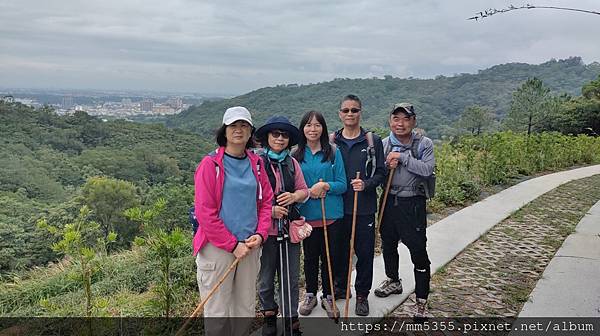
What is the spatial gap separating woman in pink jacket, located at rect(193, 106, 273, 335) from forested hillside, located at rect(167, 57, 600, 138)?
56122 mm

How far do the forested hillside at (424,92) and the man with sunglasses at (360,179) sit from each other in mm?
55259

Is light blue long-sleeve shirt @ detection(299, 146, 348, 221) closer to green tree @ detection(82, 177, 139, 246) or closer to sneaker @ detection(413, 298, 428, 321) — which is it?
sneaker @ detection(413, 298, 428, 321)

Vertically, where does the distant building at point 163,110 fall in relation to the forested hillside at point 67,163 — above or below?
above

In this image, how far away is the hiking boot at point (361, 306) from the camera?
3.47m

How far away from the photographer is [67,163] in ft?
132

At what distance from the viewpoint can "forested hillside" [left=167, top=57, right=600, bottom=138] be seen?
213 ft

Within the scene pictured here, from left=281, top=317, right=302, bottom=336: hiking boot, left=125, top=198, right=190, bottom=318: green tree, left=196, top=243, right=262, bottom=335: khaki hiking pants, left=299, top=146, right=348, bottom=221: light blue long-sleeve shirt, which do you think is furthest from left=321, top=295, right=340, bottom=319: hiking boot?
left=125, top=198, right=190, bottom=318: green tree

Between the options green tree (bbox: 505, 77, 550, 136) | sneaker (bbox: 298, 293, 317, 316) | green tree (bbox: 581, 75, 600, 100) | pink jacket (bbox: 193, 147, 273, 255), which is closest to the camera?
pink jacket (bbox: 193, 147, 273, 255)

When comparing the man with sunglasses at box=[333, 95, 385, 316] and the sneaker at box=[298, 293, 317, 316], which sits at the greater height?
the man with sunglasses at box=[333, 95, 385, 316]

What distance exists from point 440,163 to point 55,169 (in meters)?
37.4

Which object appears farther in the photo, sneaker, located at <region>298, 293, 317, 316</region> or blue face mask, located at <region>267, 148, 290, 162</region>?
sneaker, located at <region>298, 293, 317, 316</region>

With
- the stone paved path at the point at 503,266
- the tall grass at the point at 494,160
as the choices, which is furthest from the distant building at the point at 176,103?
the stone paved path at the point at 503,266

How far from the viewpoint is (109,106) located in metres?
78.5

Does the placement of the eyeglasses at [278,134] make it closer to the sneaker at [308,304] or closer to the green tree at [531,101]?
the sneaker at [308,304]
